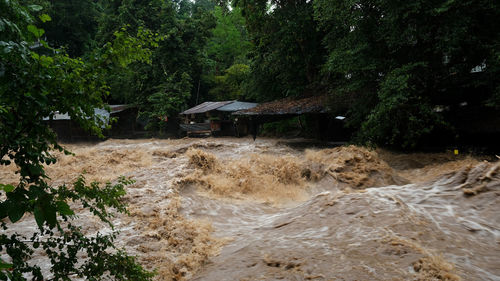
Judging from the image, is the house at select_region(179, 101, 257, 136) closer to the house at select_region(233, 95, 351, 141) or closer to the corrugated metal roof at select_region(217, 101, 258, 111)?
the corrugated metal roof at select_region(217, 101, 258, 111)

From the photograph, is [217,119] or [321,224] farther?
[217,119]

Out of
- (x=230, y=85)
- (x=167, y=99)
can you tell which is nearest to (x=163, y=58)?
(x=167, y=99)

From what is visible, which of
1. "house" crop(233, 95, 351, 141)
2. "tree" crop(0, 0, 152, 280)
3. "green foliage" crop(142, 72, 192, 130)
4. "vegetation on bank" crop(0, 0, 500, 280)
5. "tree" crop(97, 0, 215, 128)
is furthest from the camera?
"tree" crop(97, 0, 215, 128)

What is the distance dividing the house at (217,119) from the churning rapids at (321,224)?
12.6 meters

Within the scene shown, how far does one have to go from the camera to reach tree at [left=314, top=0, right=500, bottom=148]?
9.87 meters

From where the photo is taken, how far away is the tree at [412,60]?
9867 mm

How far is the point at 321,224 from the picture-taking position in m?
4.91

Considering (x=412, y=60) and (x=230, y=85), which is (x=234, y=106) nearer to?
(x=230, y=85)

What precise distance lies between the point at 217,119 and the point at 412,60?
1453cm

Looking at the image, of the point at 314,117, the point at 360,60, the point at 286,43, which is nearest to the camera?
the point at 360,60

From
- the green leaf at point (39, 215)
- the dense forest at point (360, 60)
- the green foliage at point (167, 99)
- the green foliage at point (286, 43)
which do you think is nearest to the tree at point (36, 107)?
the green leaf at point (39, 215)

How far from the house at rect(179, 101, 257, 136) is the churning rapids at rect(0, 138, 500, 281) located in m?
12.6

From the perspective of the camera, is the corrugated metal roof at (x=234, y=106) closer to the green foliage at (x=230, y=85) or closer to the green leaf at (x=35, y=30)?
the green foliage at (x=230, y=85)

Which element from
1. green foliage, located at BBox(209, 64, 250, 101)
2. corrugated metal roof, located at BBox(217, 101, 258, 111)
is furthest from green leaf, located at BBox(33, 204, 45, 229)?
green foliage, located at BBox(209, 64, 250, 101)
